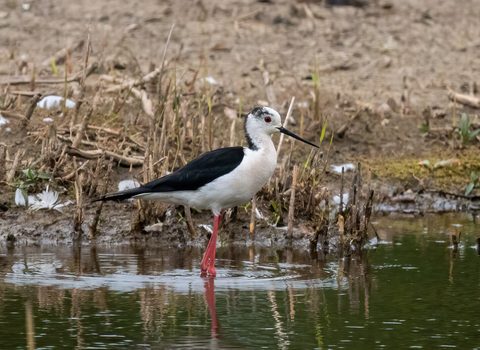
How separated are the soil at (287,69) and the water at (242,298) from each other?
116 cm

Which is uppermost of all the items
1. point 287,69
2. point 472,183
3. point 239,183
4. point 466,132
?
point 287,69

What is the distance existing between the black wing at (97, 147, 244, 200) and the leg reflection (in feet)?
3.12

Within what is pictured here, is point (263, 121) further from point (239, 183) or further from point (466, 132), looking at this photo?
point (466, 132)

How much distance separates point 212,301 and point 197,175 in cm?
159

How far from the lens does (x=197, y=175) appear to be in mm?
6801

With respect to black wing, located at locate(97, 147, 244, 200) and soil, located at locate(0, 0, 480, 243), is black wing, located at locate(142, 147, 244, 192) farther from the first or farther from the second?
soil, located at locate(0, 0, 480, 243)

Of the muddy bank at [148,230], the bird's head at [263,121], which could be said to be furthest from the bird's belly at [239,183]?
the muddy bank at [148,230]

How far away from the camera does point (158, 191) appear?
22.3ft

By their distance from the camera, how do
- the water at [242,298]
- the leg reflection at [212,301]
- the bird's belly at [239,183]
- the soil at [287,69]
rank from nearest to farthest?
the water at [242,298] → the leg reflection at [212,301] → the bird's belly at [239,183] → the soil at [287,69]

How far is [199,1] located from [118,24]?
1.79 meters

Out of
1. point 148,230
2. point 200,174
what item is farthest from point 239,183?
point 148,230

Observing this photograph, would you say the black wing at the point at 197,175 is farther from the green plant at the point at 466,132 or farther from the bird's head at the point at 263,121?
the green plant at the point at 466,132

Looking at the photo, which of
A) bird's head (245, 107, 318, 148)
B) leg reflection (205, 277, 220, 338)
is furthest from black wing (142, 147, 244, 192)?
leg reflection (205, 277, 220, 338)

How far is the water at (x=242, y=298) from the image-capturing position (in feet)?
14.8
